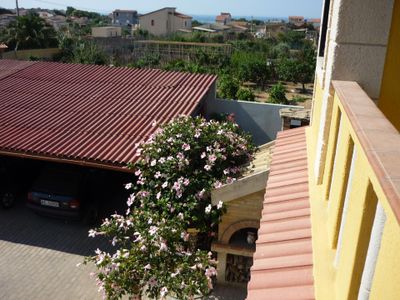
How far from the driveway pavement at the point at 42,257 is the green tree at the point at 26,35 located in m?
37.2

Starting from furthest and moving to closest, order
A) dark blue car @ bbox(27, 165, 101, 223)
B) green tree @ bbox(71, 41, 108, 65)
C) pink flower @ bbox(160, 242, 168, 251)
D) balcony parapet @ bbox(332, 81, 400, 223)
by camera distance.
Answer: green tree @ bbox(71, 41, 108, 65)
dark blue car @ bbox(27, 165, 101, 223)
pink flower @ bbox(160, 242, 168, 251)
balcony parapet @ bbox(332, 81, 400, 223)

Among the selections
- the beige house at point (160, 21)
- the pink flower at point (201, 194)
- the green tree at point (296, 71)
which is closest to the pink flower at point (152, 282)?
the pink flower at point (201, 194)

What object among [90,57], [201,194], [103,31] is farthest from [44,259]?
[103,31]

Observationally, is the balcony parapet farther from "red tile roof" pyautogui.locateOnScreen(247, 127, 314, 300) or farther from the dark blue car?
the dark blue car

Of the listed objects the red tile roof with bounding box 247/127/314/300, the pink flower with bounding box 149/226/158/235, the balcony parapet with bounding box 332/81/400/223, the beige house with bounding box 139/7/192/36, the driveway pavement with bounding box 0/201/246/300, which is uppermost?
the beige house with bounding box 139/7/192/36

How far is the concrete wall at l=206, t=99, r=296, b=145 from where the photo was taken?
15.0 metres

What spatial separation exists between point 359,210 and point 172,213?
223 inches

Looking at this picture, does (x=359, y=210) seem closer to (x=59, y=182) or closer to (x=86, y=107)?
(x=59, y=182)

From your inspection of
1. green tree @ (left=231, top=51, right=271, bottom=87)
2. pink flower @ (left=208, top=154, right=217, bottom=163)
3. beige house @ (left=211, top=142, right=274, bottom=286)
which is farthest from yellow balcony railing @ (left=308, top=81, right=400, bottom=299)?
green tree @ (left=231, top=51, right=271, bottom=87)

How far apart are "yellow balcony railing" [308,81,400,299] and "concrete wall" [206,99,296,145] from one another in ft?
38.2

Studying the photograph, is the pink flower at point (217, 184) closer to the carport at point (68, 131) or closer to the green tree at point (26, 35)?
the carport at point (68, 131)

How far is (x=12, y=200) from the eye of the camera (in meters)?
11.1

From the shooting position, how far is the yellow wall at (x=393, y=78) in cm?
335

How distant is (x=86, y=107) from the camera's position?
39.5ft
